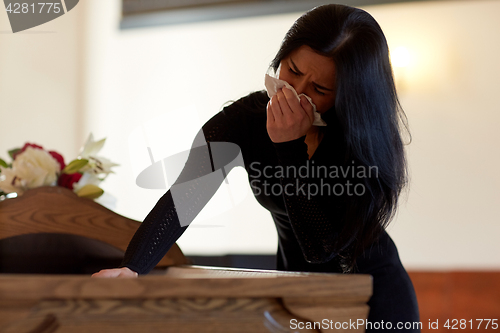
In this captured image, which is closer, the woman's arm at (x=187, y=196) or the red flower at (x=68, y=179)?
the woman's arm at (x=187, y=196)

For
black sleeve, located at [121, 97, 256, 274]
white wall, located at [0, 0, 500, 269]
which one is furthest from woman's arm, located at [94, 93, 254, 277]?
white wall, located at [0, 0, 500, 269]

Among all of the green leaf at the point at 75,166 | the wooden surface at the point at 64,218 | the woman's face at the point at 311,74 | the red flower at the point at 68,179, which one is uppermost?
the woman's face at the point at 311,74

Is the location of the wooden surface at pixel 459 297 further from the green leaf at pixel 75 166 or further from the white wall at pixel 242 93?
the green leaf at pixel 75 166

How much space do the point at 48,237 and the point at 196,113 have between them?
131 cm

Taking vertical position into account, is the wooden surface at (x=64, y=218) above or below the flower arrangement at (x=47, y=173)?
below

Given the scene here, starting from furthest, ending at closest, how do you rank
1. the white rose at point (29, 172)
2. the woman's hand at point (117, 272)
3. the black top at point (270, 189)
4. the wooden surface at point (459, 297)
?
the wooden surface at point (459, 297) → the white rose at point (29, 172) → the black top at point (270, 189) → the woman's hand at point (117, 272)

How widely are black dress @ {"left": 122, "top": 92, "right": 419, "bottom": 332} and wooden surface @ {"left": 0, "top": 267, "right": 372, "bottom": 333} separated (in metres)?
0.24

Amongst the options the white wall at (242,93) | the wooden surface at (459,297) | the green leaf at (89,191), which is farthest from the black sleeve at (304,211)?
the wooden surface at (459,297)

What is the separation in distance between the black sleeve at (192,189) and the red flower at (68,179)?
14.4 inches

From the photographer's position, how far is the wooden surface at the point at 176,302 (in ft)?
1.28

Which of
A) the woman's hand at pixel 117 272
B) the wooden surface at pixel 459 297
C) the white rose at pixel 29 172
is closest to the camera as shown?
the woman's hand at pixel 117 272

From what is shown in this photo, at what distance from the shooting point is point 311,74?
2.57ft

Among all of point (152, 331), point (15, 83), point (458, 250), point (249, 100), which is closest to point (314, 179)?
point (249, 100)

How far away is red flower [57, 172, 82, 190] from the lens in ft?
3.21
